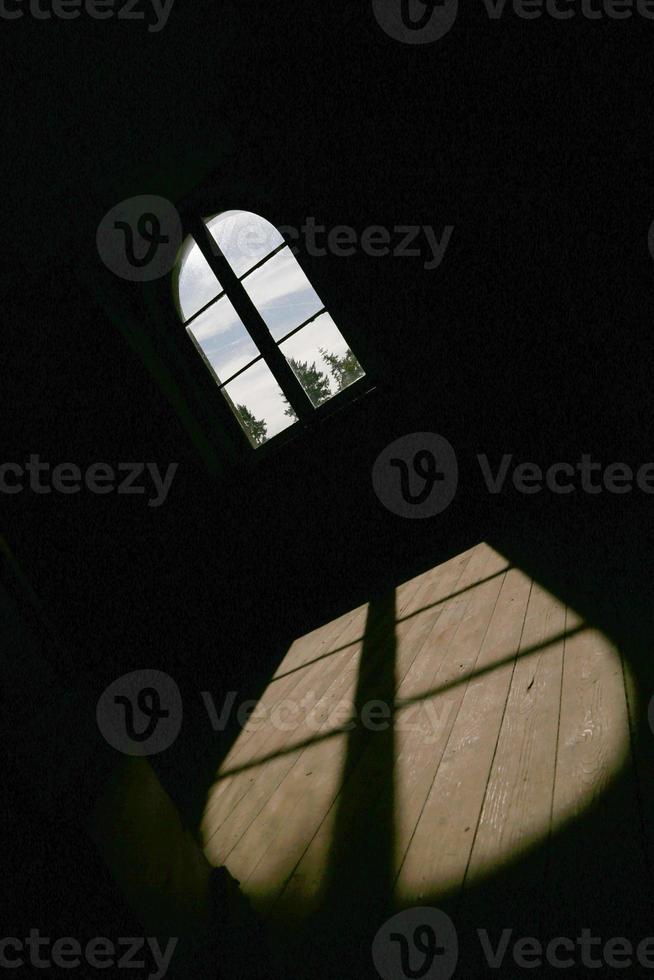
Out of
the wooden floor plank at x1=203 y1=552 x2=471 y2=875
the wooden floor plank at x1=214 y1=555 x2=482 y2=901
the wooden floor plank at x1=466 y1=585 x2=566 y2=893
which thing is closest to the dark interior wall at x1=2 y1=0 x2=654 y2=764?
the wooden floor plank at x1=203 y1=552 x2=471 y2=875

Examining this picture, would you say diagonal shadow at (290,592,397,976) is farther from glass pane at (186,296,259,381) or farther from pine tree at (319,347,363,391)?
glass pane at (186,296,259,381)

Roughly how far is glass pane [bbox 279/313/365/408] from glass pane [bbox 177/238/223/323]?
2.22ft

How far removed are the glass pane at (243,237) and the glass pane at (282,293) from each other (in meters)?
0.09

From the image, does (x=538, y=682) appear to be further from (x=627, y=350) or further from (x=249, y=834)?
(x=627, y=350)

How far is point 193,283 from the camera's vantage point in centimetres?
411

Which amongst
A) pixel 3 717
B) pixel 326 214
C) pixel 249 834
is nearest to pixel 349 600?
pixel 249 834

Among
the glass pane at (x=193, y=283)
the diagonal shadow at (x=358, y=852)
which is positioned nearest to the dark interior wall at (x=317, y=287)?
the glass pane at (x=193, y=283)

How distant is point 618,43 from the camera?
7.66ft

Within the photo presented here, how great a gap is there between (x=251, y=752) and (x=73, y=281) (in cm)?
333

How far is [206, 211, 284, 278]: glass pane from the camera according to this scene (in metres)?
3.75

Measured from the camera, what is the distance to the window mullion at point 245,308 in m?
3.87

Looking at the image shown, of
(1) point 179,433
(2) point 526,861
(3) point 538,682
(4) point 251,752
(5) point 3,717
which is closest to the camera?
(5) point 3,717

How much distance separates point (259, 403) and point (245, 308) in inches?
24.8

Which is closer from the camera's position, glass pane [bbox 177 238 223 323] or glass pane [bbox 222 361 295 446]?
glass pane [bbox 222 361 295 446]
